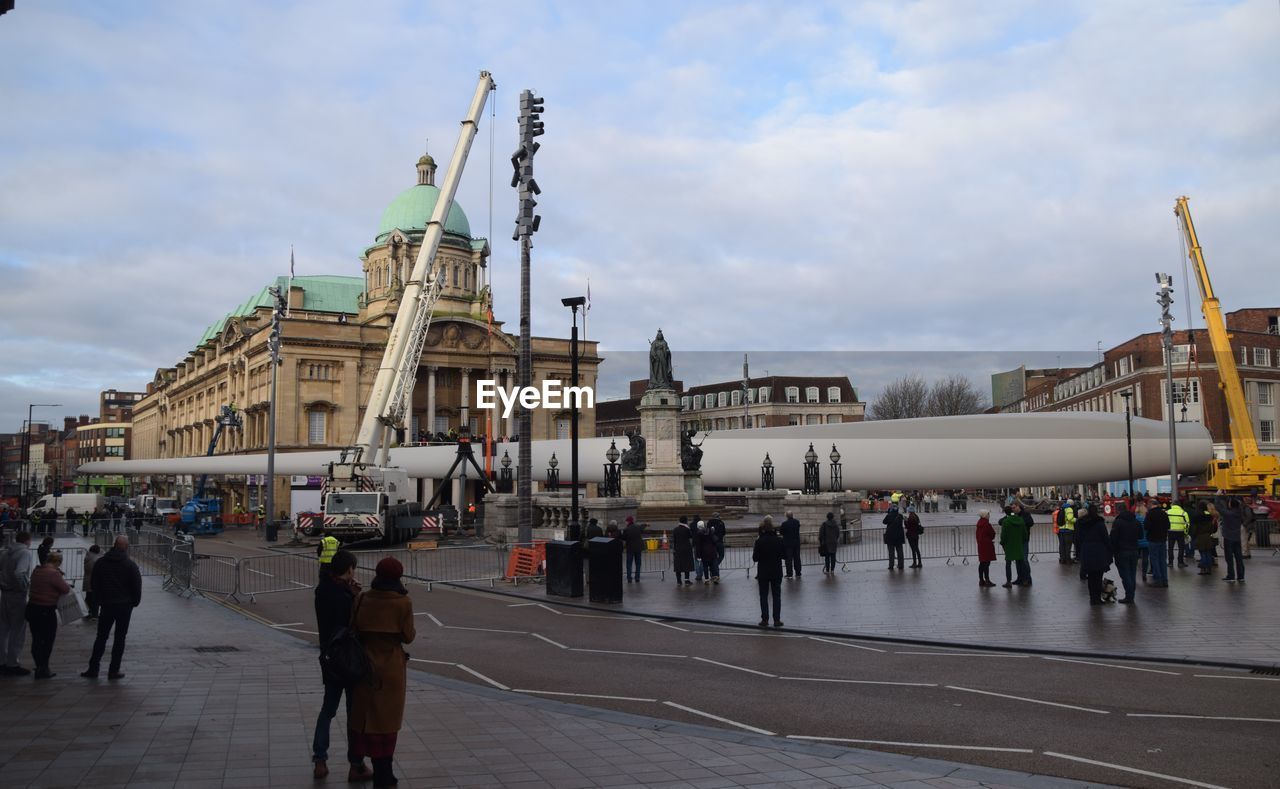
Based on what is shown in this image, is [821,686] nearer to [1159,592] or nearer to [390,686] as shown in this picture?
[390,686]

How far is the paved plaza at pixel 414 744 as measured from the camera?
23.2 ft

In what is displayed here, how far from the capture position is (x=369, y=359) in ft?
287

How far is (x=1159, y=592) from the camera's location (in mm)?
18781

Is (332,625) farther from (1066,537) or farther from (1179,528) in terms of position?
(1179,528)

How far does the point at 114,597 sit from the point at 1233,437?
50221 mm

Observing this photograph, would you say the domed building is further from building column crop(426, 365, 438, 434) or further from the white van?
the white van

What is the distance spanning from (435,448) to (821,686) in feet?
166

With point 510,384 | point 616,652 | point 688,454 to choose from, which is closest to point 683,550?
point 616,652

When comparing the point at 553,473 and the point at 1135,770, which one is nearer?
the point at 1135,770

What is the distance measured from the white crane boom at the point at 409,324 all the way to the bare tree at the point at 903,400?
7118 cm

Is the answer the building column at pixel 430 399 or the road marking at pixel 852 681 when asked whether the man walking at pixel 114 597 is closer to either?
the road marking at pixel 852 681

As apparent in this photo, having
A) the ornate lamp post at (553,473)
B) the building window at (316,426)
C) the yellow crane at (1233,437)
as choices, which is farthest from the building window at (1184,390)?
the building window at (316,426)

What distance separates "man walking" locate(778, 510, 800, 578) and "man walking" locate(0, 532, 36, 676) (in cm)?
1452

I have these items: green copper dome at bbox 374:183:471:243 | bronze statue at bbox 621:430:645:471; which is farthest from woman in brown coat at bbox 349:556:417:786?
green copper dome at bbox 374:183:471:243
